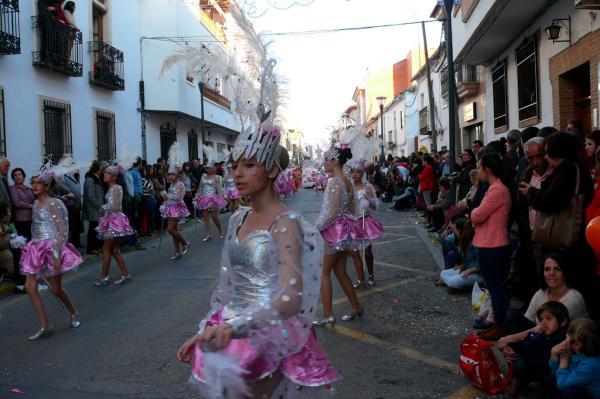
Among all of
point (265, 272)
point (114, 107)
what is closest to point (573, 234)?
point (265, 272)

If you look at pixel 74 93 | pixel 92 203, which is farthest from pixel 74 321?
pixel 74 93

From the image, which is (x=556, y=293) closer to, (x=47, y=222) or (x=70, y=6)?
(x=47, y=222)

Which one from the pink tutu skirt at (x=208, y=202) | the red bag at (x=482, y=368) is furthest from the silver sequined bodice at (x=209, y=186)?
the red bag at (x=482, y=368)

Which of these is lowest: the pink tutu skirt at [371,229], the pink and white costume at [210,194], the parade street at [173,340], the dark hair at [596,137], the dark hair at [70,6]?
the parade street at [173,340]

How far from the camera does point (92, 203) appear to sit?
11766mm

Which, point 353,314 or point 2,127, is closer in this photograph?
point 353,314

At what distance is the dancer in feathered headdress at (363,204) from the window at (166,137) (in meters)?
13.5

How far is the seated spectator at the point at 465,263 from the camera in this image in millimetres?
7301

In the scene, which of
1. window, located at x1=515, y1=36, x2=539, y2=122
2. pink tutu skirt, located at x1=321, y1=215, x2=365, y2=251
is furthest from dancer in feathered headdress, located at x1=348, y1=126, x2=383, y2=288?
window, located at x1=515, y1=36, x2=539, y2=122

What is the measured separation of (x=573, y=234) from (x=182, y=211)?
8248 mm

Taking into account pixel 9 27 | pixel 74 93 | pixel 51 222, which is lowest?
pixel 51 222

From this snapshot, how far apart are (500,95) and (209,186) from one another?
25.9 ft

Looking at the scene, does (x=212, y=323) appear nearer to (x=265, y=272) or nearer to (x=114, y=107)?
(x=265, y=272)

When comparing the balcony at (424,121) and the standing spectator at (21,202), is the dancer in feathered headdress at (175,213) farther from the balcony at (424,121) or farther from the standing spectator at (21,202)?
the balcony at (424,121)
